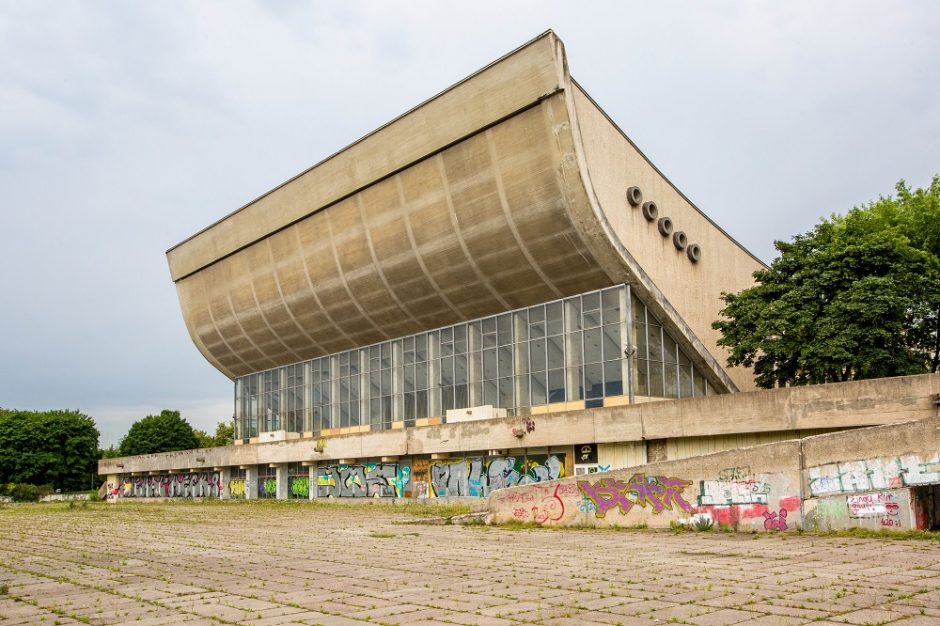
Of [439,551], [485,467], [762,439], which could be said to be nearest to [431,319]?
[485,467]

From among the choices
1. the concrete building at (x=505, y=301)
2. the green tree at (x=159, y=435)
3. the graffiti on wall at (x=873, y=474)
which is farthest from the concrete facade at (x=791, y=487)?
the green tree at (x=159, y=435)

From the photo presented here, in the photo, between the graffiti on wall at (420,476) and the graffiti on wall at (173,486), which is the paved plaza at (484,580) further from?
the graffiti on wall at (173,486)

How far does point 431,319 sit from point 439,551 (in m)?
27.9

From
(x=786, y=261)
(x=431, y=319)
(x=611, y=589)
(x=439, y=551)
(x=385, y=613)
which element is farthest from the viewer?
(x=431, y=319)

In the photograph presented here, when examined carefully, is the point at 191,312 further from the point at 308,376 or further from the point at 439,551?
the point at 439,551

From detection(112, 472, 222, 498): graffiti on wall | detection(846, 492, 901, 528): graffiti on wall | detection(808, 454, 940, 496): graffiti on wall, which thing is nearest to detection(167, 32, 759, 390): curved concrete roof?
detection(112, 472, 222, 498): graffiti on wall

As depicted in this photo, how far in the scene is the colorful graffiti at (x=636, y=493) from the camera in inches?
859

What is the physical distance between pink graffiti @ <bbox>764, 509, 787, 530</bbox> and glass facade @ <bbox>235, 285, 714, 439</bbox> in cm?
1697

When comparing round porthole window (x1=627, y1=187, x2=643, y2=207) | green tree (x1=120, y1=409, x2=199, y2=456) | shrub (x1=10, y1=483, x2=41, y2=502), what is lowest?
shrub (x1=10, y1=483, x2=41, y2=502)

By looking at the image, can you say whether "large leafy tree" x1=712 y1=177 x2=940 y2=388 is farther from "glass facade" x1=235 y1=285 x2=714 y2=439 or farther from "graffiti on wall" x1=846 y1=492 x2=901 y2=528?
"graffiti on wall" x1=846 y1=492 x2=901 y2=528

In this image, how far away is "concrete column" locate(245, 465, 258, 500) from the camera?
56.2m

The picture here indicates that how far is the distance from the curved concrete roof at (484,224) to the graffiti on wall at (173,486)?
52.1 feet

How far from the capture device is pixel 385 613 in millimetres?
10531

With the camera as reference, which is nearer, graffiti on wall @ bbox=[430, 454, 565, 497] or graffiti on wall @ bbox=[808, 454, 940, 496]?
graffiti on wall @ bbox=[808, 454, 940, 496]
